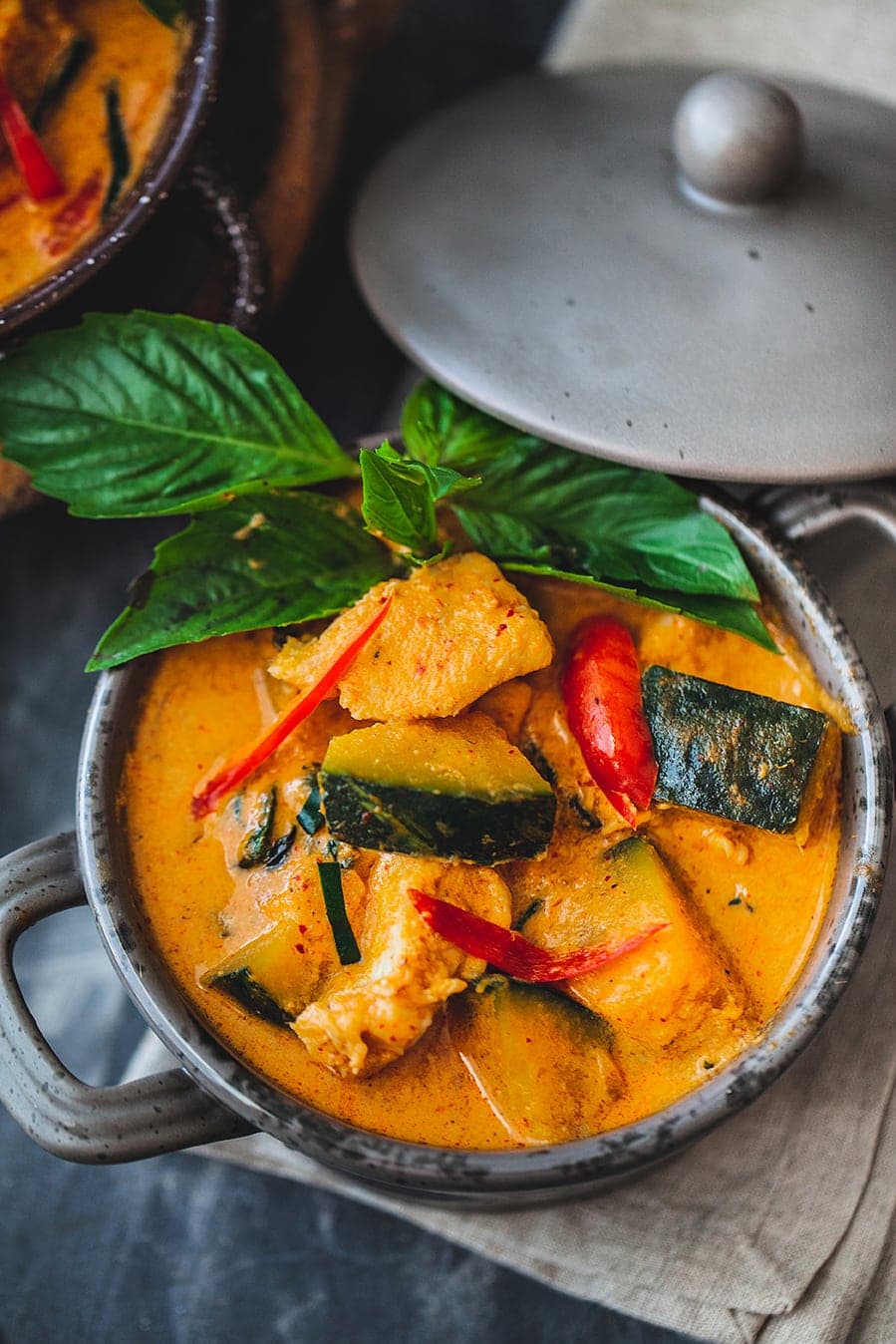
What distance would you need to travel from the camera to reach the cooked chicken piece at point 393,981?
135 centimetres

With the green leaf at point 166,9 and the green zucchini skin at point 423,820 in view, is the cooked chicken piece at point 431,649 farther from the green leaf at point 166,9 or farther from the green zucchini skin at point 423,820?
the green leaf at point 166,9

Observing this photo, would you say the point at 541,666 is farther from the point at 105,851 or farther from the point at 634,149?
the point at 634,149

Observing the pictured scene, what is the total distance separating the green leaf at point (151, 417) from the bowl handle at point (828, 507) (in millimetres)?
647

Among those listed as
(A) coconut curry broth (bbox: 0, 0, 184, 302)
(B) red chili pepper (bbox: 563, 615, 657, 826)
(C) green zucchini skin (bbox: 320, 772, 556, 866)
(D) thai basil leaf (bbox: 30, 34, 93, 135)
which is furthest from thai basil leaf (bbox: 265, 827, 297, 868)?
(D) thai basil leaf (bbox: 30, 34, 93, 135)

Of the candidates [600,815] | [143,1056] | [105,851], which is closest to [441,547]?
[600,815]

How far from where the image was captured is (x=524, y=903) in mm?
1492

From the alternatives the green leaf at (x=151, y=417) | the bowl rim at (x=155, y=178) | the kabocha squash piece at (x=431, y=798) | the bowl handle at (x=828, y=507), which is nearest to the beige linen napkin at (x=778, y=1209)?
the bowl handle at (x=828, y=507)

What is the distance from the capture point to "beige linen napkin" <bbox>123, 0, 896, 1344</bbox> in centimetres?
173

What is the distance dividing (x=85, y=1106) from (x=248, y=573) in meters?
0.70

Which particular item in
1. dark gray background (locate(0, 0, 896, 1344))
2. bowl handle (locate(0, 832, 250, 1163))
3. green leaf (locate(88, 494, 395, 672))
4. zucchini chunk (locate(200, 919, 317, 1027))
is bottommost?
dark gray background (locate(0, 0, 896, 1344))

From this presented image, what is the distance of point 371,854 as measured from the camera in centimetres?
148

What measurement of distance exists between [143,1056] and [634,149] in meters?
1.67

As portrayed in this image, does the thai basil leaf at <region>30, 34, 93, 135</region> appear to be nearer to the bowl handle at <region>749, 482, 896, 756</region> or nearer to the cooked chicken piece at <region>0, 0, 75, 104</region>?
the cooked chicken piece at <region>0, 0, 75, 104</region>

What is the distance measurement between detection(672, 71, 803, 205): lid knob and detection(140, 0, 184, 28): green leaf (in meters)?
0.81
